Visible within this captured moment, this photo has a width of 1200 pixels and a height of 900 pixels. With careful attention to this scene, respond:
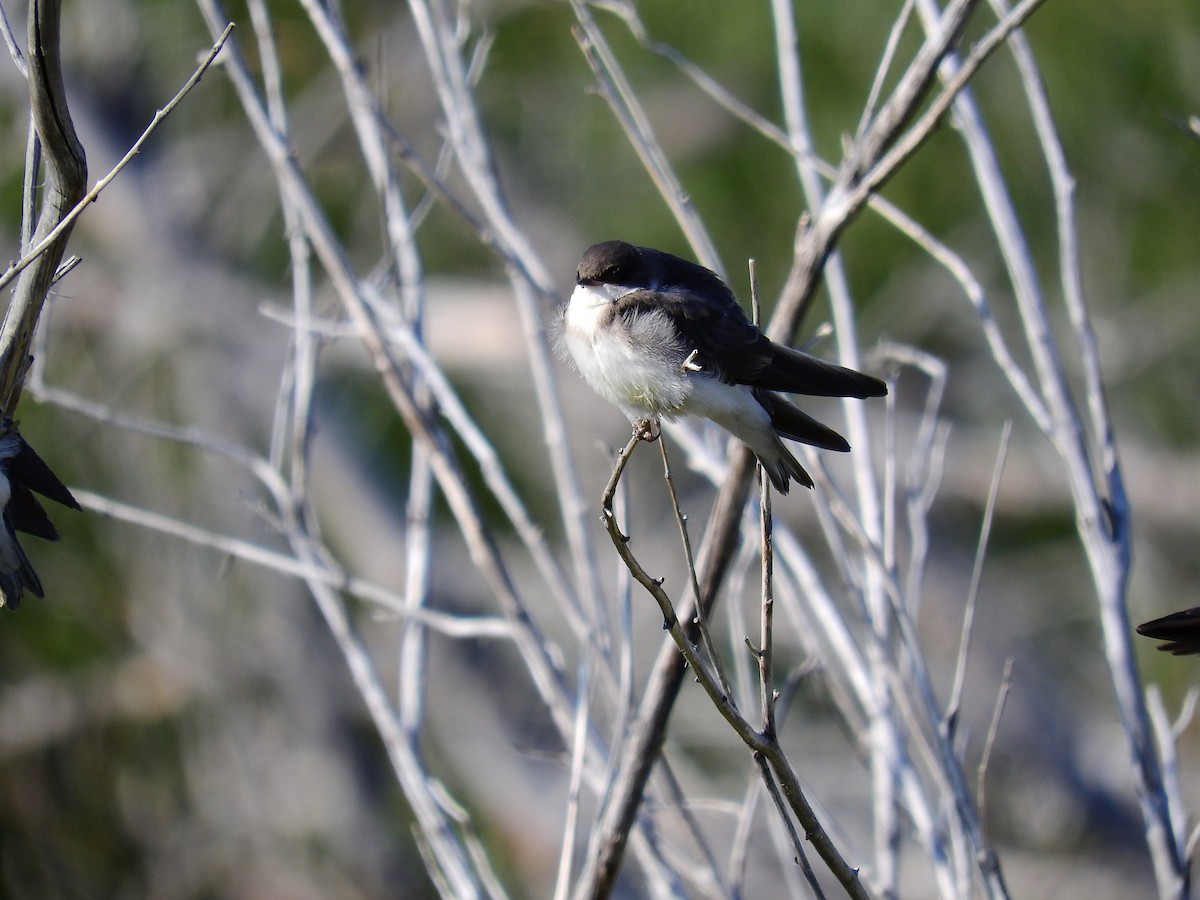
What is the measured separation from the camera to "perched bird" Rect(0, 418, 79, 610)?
216 centimetres

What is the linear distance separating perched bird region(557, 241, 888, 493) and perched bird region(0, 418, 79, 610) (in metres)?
0.88

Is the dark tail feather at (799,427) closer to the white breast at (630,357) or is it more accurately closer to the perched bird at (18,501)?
the white breast at (630,357)

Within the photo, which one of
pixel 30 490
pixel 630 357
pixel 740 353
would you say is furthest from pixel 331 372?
pixel 740 353

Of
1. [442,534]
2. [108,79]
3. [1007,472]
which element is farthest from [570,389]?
[108,79]

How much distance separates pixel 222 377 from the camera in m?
Result: 7.64

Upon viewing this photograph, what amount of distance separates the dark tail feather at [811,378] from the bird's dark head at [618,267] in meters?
0.39

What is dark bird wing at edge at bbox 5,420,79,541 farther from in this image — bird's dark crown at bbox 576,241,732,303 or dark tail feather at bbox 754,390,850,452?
dark tail feather at bbox 754,390,850,452

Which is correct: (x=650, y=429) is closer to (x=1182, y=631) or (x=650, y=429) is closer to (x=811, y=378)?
(x=811, y=378)

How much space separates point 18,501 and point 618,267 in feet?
3.61

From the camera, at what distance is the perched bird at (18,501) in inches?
85.1

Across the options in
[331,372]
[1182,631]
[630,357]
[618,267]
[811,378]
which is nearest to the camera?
[1182,631]

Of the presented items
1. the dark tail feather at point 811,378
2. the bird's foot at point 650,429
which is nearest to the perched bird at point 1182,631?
the dark tail feather at point 811,378

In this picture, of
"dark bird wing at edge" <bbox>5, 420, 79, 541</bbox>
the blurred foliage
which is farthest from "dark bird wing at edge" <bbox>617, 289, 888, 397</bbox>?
the blurred foliage

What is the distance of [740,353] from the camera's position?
2.02 meters
